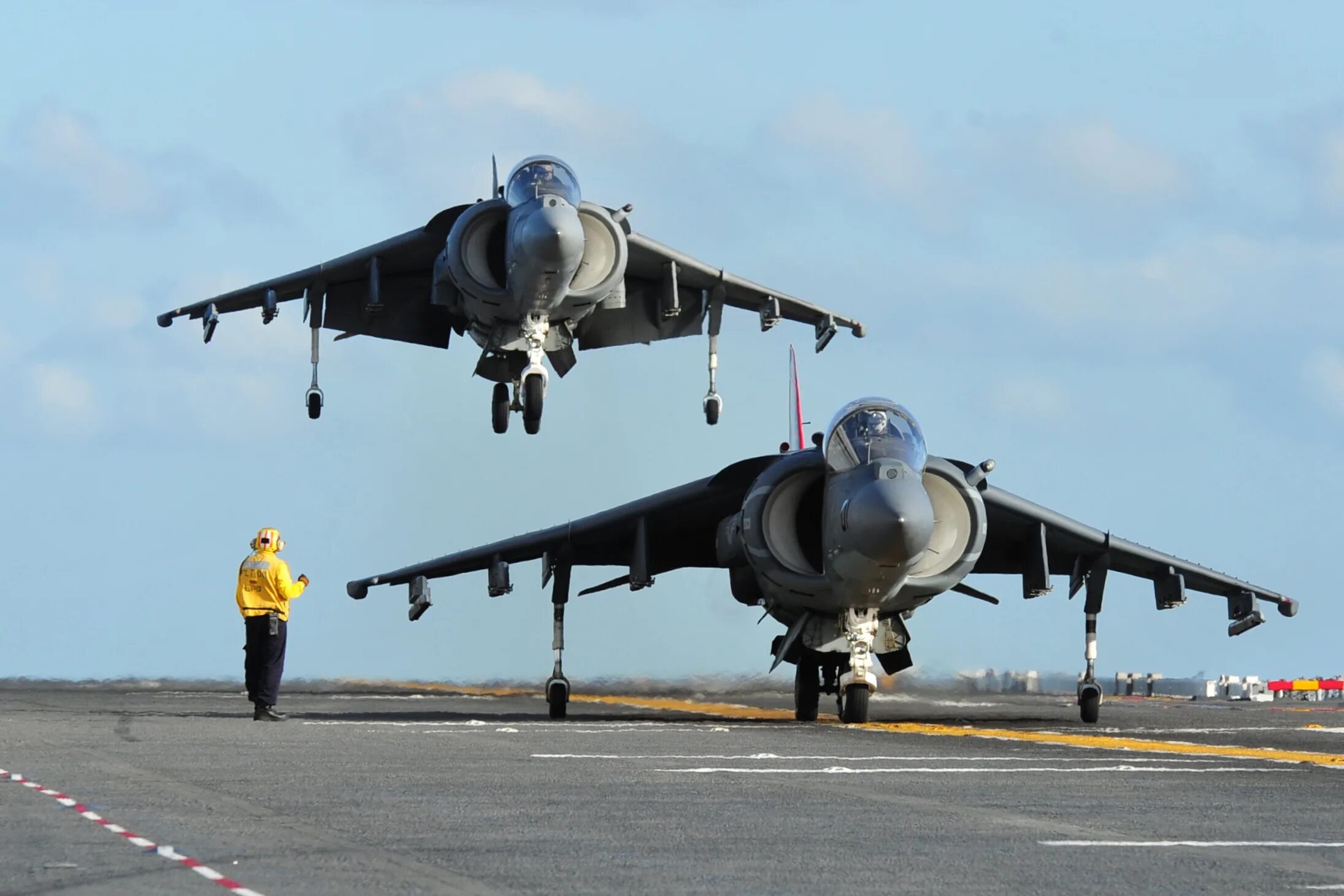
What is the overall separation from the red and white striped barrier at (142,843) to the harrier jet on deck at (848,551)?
9863 mm

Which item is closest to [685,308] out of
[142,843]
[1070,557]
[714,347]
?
[714,347]

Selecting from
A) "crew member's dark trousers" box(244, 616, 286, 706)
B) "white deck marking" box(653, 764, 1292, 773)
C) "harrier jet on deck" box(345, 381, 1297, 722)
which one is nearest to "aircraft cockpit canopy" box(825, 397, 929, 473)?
"harrier jet on deck" box(345, 381, 1297, 722)

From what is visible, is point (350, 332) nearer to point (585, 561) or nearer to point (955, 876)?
point (585, 561)

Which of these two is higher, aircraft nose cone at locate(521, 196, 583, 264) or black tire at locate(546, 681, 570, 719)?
aircraft nose cone at locate(521, 196, 583, 264)

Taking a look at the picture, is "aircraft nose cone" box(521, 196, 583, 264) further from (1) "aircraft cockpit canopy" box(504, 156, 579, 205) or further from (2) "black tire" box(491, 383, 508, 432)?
(2) "black tire" box(491, 383, 508, 432)

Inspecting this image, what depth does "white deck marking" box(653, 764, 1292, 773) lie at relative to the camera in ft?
36.7

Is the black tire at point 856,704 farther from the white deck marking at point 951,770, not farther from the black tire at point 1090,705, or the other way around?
the white deck marking at point 951,770

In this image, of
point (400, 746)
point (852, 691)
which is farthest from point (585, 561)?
point (400, 746)

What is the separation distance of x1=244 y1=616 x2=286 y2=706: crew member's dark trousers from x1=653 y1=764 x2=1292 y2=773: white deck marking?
24.5 feet

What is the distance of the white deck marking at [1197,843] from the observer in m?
7.43

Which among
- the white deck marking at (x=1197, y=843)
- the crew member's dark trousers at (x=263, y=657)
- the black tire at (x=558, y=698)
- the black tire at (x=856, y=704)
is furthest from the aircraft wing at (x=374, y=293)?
the white deck marking at (x=1197, y=843)

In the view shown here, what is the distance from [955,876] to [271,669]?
1256 centimetres

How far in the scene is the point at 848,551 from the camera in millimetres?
18312

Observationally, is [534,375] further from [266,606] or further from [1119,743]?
[1119,743]
